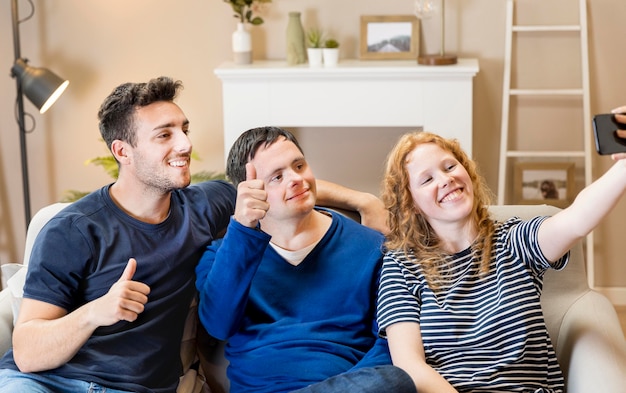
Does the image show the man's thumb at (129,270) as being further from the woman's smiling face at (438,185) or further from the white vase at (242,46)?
the white vase at (242,46)

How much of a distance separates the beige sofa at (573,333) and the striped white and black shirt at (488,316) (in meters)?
0.09

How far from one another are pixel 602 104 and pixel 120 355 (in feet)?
8.97

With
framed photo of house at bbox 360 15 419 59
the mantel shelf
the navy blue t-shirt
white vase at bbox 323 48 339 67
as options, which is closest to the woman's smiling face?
the navy blue t-shirt

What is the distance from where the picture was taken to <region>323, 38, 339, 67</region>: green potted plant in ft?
13.1

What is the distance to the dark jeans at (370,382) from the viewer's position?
195cm

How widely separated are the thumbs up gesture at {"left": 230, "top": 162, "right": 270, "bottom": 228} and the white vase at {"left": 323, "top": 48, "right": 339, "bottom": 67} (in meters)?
1.91

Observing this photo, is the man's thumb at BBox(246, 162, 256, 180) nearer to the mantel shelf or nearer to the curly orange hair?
the curly orange hair

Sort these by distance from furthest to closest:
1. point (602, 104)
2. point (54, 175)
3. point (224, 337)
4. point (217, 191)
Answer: point (54, 175) < point (602, 104) < point (217, 191) < point (224, 337)

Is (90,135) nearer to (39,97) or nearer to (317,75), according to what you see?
(39,97)

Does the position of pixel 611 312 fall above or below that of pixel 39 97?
below

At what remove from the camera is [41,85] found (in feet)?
13.0

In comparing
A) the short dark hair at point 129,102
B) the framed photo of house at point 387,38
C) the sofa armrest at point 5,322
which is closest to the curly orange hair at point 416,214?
the short dark hair at point 129,102

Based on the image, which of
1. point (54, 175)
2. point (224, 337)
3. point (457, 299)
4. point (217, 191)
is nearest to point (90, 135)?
point (54, 175)

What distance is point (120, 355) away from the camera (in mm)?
2219
